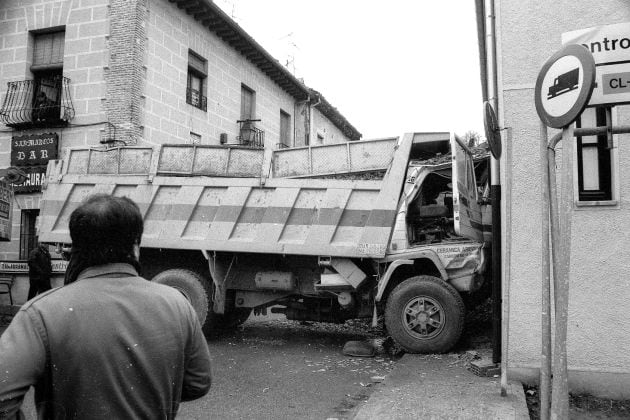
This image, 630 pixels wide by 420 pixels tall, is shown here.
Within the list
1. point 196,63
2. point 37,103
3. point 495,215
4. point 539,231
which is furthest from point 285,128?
point 539,231

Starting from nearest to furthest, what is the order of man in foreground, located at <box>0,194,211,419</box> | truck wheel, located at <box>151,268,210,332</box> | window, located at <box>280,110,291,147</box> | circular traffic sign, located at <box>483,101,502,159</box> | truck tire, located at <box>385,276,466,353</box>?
man in foreground, located at <box>0,194,211,419</box> → circular traffic sign, located at <box>483,101,502,159</box> → truck tire, located at <box>385,276,466,353</box> → truck wheel, located at <box>151,268,210,332</box> → window, located at <box>280,110,291,147</box>

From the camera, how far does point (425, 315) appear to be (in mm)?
6254

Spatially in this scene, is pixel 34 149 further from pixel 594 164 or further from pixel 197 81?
pixel 594 164

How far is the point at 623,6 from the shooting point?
4918mm

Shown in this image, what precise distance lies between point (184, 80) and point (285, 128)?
7203mm

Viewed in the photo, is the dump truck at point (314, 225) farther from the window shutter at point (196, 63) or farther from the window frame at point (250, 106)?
the window frame at point (250, 106)

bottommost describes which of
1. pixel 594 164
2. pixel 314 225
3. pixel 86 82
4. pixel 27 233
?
pixel 27 233

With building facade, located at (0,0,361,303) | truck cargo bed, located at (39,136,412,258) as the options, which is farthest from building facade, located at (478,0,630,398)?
building facade, located at (0,0,361,303)

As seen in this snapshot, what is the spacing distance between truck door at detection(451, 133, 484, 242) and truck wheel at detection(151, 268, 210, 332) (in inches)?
143

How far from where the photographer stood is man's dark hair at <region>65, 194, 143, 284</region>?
1.71 metres

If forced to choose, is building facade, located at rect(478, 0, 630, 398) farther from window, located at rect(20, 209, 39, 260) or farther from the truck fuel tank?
window, located at rect(20, 209, 39, 260)

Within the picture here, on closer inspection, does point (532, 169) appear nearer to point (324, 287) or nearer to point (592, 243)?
point (592, 243)

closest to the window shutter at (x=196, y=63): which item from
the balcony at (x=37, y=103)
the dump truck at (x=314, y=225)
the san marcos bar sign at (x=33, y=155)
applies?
the balcony at (x=37, y=103)

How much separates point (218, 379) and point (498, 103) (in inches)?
165
